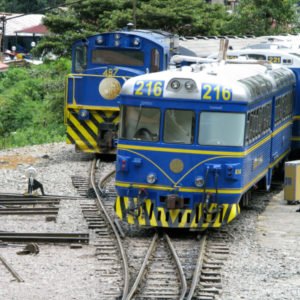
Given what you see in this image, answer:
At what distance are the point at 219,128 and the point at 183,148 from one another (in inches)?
25.4

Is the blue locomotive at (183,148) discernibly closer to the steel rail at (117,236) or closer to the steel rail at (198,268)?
the steel rail at (198,268)

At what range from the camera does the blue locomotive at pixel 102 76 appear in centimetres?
1962

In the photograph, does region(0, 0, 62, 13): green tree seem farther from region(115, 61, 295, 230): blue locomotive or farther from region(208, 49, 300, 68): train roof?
region(115, 61, 295, 230): blue locomotive

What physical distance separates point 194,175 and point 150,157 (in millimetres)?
757

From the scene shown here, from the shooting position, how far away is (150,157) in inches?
468

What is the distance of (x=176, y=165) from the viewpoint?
1180cm

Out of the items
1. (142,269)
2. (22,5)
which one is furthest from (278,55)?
(22,5)

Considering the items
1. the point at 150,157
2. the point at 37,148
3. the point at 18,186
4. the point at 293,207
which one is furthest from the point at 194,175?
the point at 37,148

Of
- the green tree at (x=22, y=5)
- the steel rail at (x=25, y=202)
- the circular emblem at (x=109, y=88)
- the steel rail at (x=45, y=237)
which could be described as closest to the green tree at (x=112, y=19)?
the circular emblem at (x=109, y=88)

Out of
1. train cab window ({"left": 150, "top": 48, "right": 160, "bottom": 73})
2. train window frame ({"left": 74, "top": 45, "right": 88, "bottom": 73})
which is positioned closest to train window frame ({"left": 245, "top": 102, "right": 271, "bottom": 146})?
train cab window ({"left": 150, "top": 48, "right": 160, "bottom": 73})

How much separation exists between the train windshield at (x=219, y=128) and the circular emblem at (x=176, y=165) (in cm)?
45

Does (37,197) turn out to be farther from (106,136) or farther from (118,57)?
(118,57)

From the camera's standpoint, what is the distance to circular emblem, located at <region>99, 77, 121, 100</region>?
19.8m

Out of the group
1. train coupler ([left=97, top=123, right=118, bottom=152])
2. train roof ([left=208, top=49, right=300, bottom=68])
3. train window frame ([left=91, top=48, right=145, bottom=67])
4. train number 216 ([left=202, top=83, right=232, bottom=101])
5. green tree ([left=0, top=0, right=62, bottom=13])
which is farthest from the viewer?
green tree ([left=0, top=0, right=62, bottom=13])
